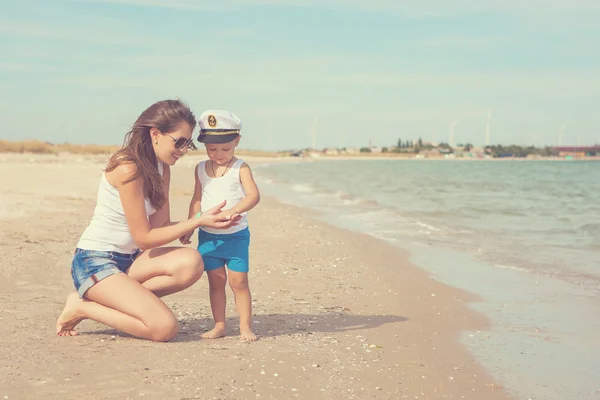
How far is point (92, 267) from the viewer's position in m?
4.78

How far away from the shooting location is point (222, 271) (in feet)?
16.6

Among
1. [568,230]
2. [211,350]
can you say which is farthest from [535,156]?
[211,350]

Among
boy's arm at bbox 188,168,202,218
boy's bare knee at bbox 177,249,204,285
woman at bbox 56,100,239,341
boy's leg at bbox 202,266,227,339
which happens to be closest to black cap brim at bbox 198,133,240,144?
woman at bbox 56,100,239,341

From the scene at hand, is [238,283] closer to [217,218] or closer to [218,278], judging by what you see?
[218,278]

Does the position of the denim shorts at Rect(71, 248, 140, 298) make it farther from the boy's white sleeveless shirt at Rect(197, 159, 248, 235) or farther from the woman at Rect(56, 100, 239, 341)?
the boy's white sleeveless shirt at Rect(197, 159, 248, 235)

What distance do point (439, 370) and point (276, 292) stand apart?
2616 mm

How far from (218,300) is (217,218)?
2.58ft

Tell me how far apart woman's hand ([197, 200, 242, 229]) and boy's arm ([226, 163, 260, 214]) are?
89 millimetres

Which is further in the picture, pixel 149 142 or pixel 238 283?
pixel 238 283

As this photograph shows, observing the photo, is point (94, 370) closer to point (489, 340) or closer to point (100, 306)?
point (100, 306)

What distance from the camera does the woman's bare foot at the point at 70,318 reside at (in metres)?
4.81

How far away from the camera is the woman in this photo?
4703 millimetres

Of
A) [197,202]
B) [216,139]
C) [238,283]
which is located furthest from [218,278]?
[216,139]

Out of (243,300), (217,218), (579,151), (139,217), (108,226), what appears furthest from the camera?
(579,151)
